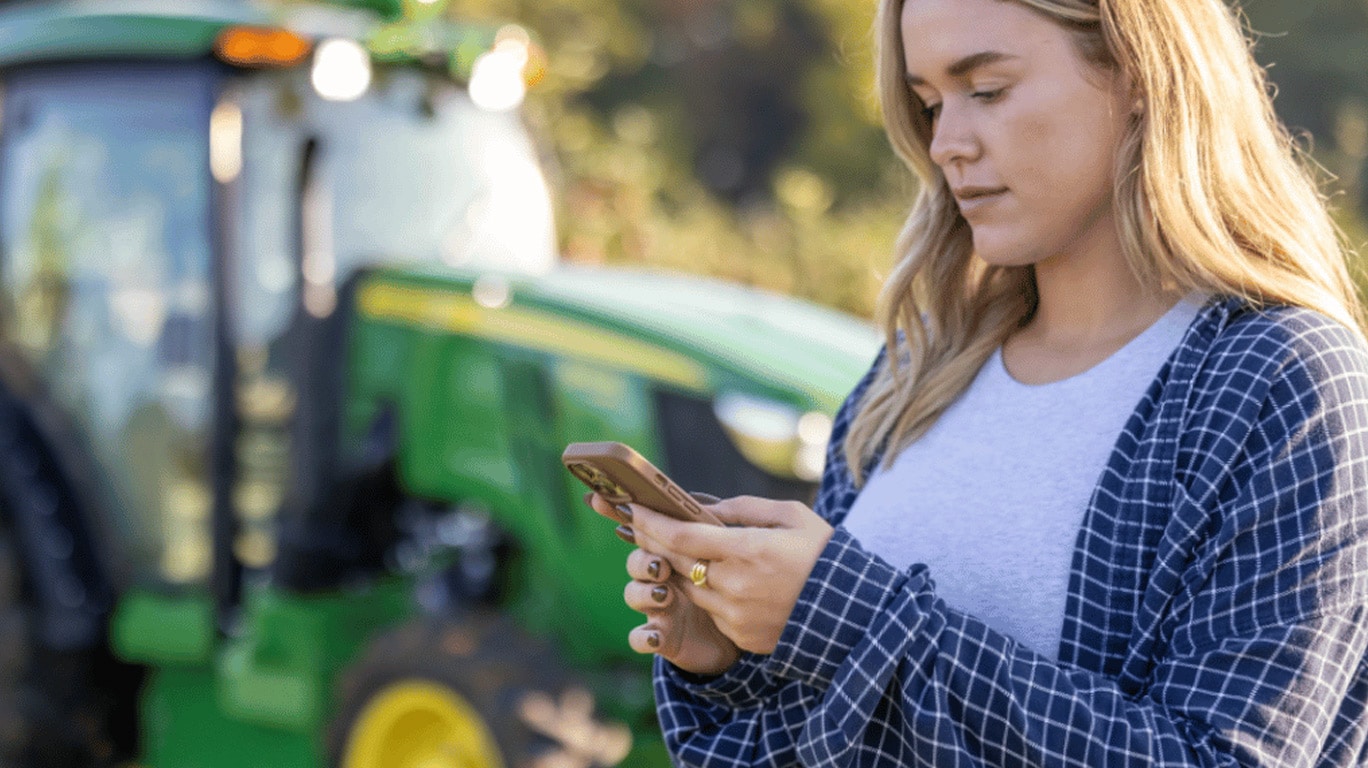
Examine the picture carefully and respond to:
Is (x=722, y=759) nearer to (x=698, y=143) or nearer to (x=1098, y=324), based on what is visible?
(x=1098, y=324)

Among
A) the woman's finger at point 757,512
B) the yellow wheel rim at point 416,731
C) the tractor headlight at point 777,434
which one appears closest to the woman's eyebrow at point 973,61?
the woman's finger at point 757,512

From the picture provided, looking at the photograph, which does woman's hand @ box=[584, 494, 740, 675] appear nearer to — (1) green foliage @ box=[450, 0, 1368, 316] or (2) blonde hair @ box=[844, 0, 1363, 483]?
(2) blonde hair @ box=[844, 0, 1363, 483]

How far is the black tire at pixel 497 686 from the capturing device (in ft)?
10.5

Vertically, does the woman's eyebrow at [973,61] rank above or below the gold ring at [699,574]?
above

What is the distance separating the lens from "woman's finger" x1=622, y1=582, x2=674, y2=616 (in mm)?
1391

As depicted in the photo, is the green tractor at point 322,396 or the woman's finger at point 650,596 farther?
the green tractor at point 322,396

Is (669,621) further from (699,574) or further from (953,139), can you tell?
(953,139)

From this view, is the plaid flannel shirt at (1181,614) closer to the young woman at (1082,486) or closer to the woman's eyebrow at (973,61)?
the young woman at (1082,486)

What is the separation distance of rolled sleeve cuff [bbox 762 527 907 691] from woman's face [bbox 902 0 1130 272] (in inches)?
15.3

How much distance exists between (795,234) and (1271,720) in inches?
304

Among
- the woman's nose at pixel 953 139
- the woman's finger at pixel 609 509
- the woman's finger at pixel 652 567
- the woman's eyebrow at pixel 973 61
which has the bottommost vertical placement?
the woman's finger at pixel 652 567

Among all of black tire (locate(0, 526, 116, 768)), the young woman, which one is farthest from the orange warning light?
the young woman

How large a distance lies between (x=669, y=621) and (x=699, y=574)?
0.17 metres

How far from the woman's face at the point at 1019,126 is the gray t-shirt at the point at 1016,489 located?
141 millimetres
